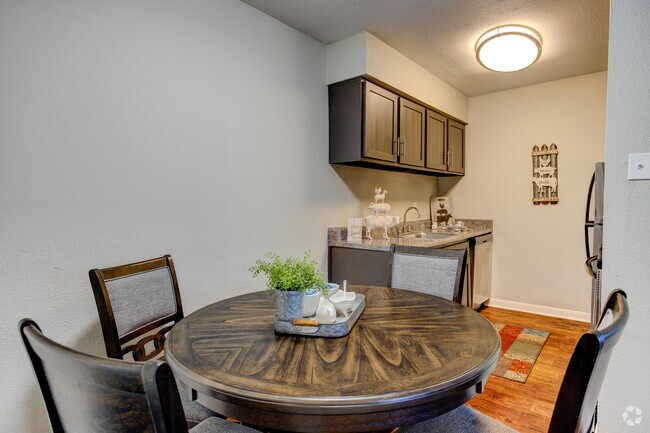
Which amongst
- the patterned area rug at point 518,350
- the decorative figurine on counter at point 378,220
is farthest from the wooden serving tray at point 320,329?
the decorative figurine on counter at point 378,220

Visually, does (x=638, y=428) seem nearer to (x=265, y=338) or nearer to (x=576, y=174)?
(x=265, y=338)

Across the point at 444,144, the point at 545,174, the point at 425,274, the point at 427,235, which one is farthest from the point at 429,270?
the point at 545,174

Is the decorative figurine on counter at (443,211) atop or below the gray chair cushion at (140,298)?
atop

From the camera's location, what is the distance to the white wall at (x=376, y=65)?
2.68 metres

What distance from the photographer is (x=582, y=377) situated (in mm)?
673

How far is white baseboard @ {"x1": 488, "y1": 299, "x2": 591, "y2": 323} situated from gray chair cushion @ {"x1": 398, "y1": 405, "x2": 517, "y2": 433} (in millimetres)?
3269

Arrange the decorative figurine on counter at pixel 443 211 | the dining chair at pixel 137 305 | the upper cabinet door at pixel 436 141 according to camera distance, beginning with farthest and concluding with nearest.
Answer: the decorative figurine on counter at pixel 443 211 < the upper cabinet door at pixel 436 141 < the dining chair at pixel 137 305

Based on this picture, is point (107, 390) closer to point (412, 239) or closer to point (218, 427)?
point (218, 427)

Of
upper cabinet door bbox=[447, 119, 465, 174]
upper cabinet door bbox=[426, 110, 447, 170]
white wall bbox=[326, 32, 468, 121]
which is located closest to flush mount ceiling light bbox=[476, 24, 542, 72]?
white wall bbox=[326, 32, 468, 121]

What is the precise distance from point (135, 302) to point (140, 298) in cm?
3

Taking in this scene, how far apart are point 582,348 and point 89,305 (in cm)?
182

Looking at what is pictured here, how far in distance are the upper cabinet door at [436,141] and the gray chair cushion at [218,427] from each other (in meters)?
2.99

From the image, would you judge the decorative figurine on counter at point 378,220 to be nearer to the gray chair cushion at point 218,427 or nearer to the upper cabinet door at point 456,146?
the upper cabinet door at point 456,146

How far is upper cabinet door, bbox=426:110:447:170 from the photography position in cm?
358
